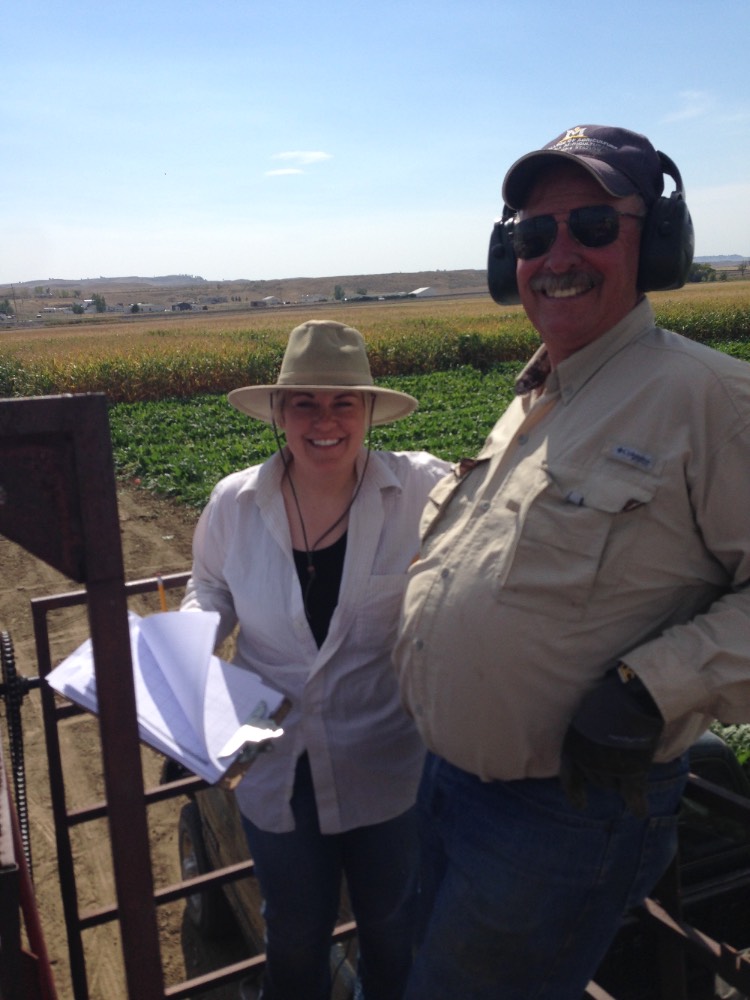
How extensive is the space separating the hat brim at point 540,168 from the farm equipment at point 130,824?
3.60ft

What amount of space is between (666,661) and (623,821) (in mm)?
382

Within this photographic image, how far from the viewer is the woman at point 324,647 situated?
2148mm

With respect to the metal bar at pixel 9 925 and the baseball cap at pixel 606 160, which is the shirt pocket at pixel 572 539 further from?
the metal bar at pixel 9 925

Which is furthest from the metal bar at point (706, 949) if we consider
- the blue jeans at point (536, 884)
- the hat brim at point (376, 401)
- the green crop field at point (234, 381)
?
the green crop field at point (234, 381)

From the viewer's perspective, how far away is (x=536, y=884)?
5.28 ft

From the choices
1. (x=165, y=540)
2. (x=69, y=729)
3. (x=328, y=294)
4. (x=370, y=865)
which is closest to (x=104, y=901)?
(x=69, y=729)

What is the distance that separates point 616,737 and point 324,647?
0.87m

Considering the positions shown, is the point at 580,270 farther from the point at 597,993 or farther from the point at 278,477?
the point at 597,993

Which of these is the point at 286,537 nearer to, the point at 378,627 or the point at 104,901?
the point at 378,627

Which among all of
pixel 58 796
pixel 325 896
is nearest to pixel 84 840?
pixel 58 796

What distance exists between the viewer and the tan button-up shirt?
57.4 inches

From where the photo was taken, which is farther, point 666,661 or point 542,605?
point 542,605

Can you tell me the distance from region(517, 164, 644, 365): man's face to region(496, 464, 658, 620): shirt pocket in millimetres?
315

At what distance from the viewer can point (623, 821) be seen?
5.33ft
